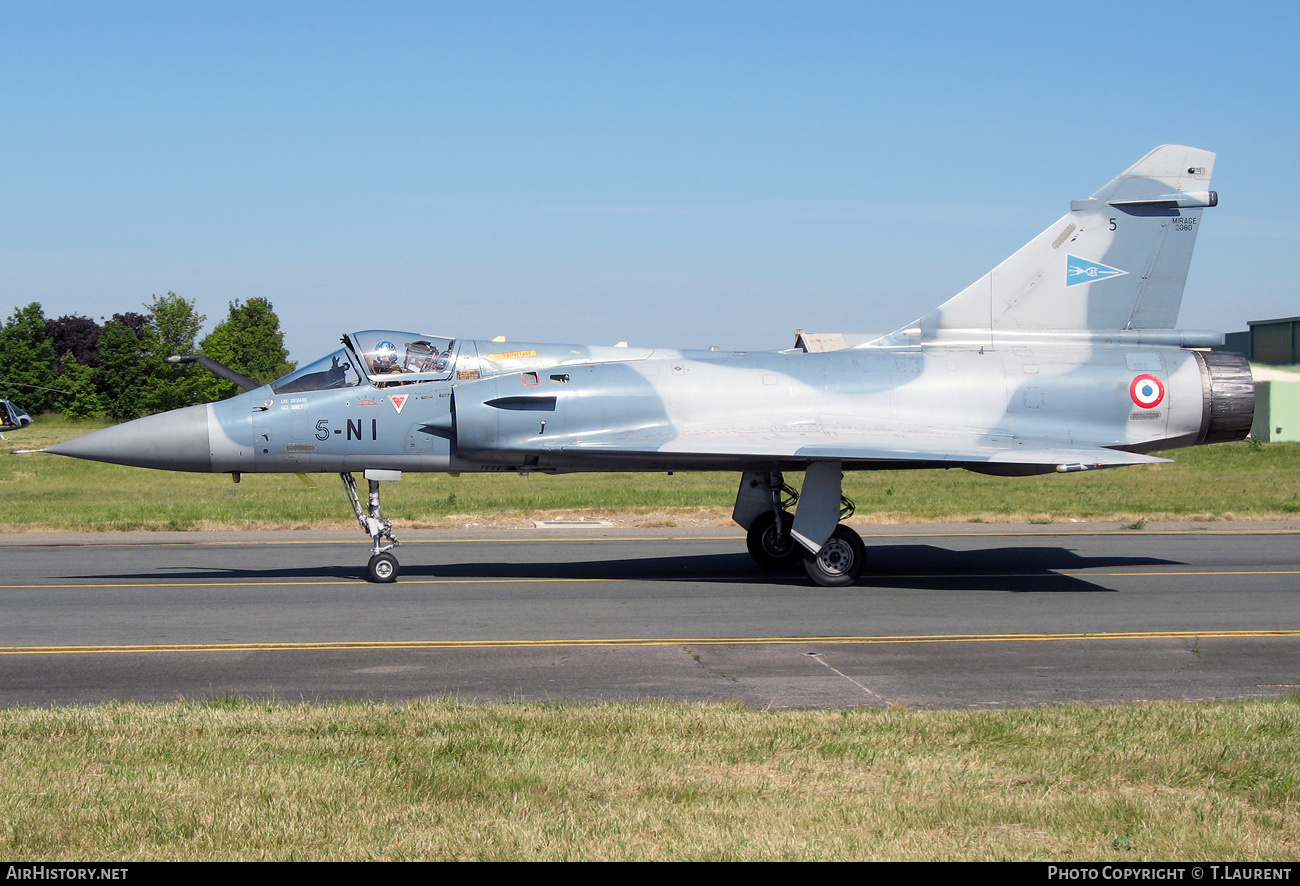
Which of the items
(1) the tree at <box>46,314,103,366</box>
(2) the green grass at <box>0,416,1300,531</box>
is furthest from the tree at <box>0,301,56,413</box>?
(2) the green grass at <box>0,416,1300,531</box>

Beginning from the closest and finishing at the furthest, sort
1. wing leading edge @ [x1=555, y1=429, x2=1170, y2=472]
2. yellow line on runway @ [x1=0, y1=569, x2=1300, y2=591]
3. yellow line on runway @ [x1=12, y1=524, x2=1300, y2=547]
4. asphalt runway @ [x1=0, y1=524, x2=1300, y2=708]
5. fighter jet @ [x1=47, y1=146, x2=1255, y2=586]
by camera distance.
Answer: asphalt runway @ [x1=0, y1=524, x2=1300, y2=708]
wing leading edge @ [x1=555, y1=429, x2=1170, y2=472]
fighter jet @ [x1=47, y1=146, x2=1255, y2=586]
yellow line on runway @ [x1=0, y1=569, x2=1300, y2=591]
yellow line on runway @ [x1=12, y1=524, x2=1300, y2=547]

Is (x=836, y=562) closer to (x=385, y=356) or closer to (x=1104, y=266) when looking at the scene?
(x=1104, y=266)

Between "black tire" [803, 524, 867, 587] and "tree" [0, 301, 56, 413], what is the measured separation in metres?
91.5

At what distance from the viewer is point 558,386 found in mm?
13953

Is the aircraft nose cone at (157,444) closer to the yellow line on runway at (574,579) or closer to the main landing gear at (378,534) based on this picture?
the yellow line on runway at (574,579)

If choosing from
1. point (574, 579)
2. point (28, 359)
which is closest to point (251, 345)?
point (28, 359)

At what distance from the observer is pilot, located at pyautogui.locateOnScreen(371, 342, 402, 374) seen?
1402 centimetres

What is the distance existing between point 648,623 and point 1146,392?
7481 mm

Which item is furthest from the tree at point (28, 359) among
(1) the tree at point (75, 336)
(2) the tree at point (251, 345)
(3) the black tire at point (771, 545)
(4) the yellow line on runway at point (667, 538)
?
(3) the black tire at point (771, 545)

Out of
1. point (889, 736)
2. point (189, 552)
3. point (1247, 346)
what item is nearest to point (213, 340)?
point (1247, 346)

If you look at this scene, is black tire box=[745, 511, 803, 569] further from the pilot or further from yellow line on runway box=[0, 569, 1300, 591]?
the pilot

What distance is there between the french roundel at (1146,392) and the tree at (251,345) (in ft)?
223

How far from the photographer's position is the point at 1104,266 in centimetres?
1542

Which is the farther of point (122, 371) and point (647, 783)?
point (122, 371)
